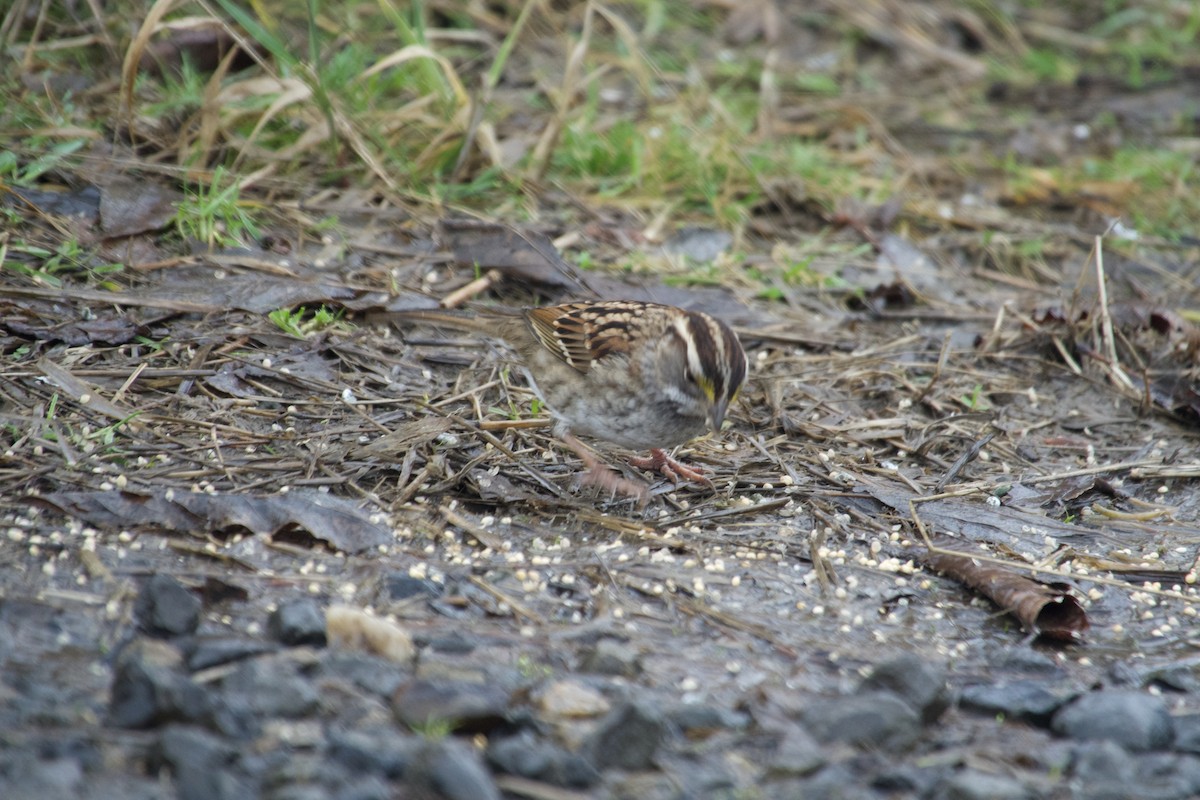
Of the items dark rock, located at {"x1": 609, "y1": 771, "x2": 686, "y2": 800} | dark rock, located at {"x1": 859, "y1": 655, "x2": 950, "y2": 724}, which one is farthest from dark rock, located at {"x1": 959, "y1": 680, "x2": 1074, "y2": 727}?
dark rock, located at {"x1": 609, "y1": 771, "x2": 686, "y2": 800}

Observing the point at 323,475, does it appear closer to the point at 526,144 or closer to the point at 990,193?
the point at 526,144

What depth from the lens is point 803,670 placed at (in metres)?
3.71

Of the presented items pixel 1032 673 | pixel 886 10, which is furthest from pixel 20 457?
pixel 886 10

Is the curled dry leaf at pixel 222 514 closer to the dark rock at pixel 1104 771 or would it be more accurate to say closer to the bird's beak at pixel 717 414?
the bird's beak at pixel 717 414

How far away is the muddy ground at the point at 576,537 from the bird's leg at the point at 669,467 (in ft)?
0.18

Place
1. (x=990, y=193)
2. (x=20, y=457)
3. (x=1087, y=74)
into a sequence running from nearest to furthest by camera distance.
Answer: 1. (x=20, y=457)
2. (x=990, y=193)
3. (x=1087, y=74)

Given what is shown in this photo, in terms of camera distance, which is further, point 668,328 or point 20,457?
point 668,328

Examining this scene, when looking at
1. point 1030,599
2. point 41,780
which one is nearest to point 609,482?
point 1030,599

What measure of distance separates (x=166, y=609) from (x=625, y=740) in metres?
1.35

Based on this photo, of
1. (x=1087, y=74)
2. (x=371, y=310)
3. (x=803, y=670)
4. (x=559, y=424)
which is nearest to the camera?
(x=803, y=670)

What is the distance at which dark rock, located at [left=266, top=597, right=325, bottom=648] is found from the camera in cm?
346

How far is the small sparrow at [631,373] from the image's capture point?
15.2ft

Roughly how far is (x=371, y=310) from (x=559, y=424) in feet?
3.90

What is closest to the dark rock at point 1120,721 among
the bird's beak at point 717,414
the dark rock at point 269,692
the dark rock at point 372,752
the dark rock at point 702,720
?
the dark rock at point 702,720
